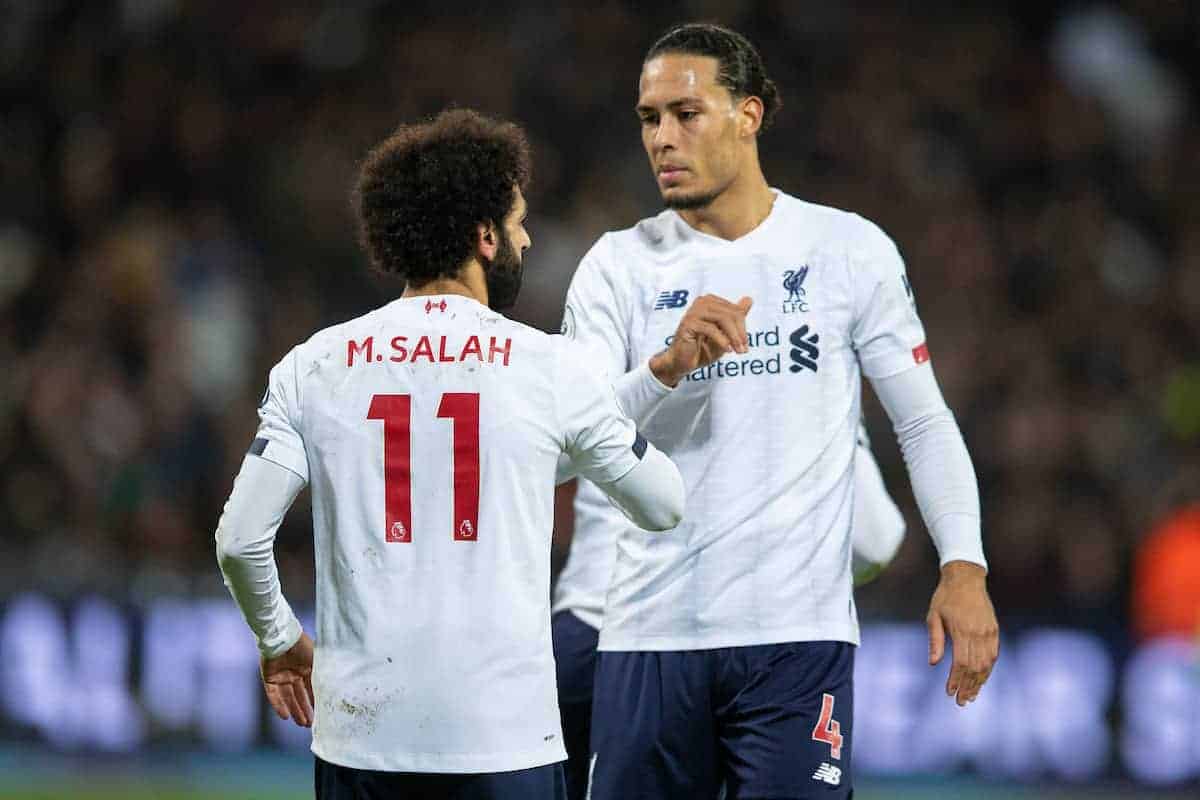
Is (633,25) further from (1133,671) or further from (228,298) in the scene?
(1133,671)

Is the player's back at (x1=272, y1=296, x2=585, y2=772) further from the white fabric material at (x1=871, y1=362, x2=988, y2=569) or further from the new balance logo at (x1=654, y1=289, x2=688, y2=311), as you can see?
the white fabric material at (x1=871, y1=362, x2=988, y2=569)

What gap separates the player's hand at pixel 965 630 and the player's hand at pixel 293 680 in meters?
1.36

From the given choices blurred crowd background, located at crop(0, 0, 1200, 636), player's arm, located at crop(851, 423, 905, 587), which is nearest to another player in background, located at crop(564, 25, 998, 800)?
player's arm, located at crop(851, 423, 905, 587)

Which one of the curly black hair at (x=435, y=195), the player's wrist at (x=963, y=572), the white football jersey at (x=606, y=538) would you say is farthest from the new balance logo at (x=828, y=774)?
the curly black hair at (x=435, y=195)

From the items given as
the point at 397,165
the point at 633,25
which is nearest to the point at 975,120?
the point at 633,25

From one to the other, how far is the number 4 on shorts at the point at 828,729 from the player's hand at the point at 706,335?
33.6 inches

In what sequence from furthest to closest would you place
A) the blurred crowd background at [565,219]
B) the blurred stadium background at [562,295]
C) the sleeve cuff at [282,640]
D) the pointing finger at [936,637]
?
the blurred crowd background at [565,219] → the blurred stadium background at [562,295] → the pointing finger at [936,637] → the sleeve cuff at [282,640]

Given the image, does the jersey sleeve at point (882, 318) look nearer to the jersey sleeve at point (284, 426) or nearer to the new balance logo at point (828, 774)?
the new balance logo at point (828, 774)

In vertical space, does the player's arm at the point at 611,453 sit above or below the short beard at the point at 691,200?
below

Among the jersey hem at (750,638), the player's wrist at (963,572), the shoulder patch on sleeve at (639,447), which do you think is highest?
the shoulder patch on sleeve at (639,447)

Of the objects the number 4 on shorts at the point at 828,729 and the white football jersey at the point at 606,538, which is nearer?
the number 4 on shorts at the point at 828,729

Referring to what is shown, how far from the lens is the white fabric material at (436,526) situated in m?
3.64

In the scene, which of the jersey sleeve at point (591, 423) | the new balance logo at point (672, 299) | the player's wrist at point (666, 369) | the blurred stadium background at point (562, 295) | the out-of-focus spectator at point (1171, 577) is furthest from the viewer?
the out-of-focus spectator at point (1171, 577)

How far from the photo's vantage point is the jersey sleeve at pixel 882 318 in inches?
184
